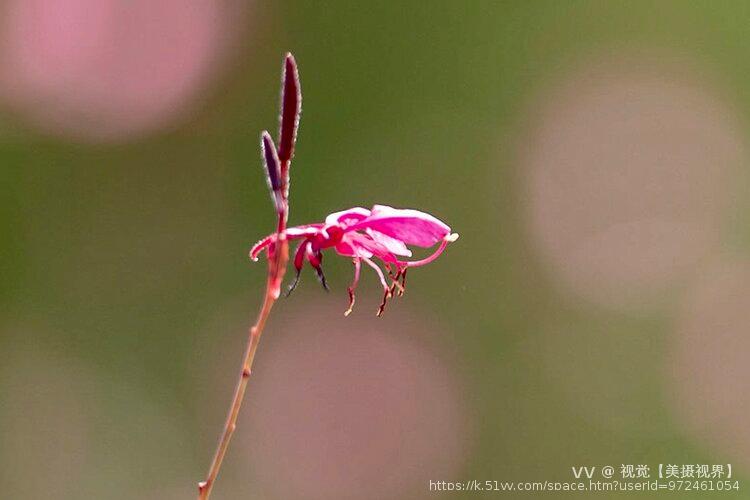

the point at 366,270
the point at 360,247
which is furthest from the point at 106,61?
the point at 360,247

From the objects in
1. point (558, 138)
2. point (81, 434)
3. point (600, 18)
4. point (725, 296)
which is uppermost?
point (600, 18)

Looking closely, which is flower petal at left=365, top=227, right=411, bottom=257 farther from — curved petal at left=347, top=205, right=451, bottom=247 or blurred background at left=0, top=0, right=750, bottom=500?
blurred background at left=0, top=0, right=750, bottom=500

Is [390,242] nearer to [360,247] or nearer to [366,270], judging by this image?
[360,247]

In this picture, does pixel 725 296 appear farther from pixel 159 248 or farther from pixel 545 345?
pixel 159 248

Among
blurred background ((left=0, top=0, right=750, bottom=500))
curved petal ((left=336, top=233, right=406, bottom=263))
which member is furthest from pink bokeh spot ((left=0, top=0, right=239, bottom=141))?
curved petal ((left=336, top=233, right=406, bottom=263))

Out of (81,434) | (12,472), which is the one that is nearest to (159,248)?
(81,434)

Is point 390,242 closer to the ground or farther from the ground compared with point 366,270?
farther from the ground
